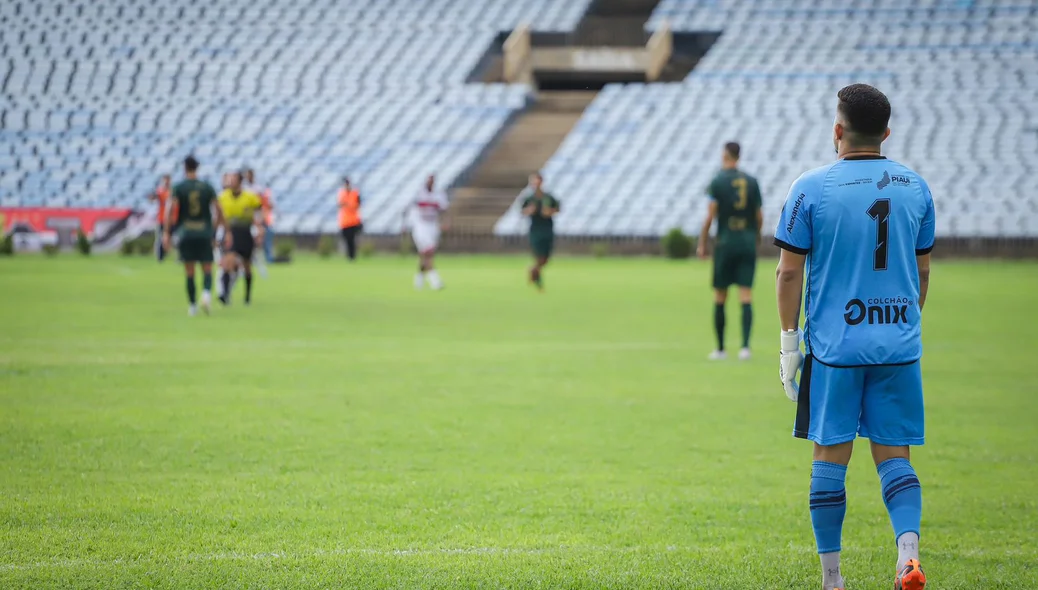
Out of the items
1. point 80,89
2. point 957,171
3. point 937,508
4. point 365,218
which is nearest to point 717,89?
point 957,171

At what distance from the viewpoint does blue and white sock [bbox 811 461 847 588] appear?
4.52 meters

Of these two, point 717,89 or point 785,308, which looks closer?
point 785,308

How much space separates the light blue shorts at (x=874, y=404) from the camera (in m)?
4.46

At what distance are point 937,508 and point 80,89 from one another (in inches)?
1799

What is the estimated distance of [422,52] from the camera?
159 feet

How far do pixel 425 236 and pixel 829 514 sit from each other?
64.5 feet

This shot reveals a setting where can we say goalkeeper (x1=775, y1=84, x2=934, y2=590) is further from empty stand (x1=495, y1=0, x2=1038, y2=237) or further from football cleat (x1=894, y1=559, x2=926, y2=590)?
empty stand (x1=495, y1=0, x2=1038, y2=237)

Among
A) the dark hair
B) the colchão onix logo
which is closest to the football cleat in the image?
the colchão onix logo

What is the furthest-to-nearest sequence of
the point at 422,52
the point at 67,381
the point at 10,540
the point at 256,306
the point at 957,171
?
the point at 422,52 → the point at 957,171 → the point at 256,306 → the point at 67,381 → the point at 10,540

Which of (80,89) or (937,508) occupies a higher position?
(80,89)

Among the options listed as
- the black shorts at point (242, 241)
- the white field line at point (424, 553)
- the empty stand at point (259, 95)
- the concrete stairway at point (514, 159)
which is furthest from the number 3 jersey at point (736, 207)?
the empty stand at point (259, 95)

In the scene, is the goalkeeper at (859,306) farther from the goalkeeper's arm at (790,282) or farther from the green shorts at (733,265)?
the green shorts at (733,265)

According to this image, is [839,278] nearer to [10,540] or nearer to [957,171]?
[10,540]

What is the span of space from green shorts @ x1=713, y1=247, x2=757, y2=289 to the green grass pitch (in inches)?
32.4
